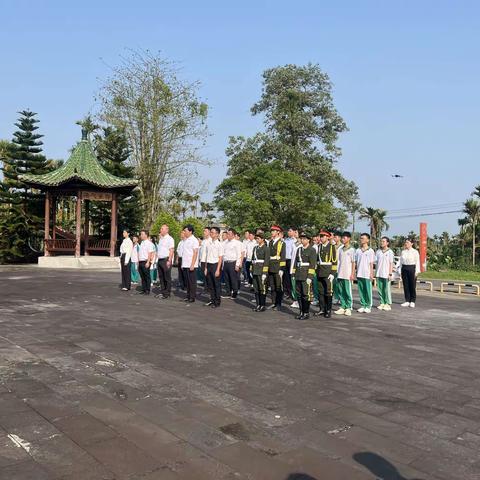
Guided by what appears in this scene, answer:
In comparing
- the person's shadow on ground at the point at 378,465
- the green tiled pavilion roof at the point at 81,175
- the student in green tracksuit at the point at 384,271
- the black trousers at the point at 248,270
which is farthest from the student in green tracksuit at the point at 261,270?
the green tiled pavilion roof at the point at 81,175

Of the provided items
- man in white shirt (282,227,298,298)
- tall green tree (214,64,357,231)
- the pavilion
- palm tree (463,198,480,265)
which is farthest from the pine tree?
palm tree (463,198,480,265)

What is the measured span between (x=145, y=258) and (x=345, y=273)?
484cm

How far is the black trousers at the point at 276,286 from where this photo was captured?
997 cm

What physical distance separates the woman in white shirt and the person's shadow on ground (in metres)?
8.76

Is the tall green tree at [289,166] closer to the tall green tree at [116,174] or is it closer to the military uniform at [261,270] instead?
the tall green tree at [116,174]

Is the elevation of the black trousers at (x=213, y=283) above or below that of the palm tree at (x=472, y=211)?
below

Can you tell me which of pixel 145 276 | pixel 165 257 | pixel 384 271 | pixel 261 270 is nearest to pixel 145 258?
pixel 145 276

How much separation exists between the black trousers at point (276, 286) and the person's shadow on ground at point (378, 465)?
668cm

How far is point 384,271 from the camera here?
35.8 feet

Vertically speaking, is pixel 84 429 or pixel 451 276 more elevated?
pixel 84 429

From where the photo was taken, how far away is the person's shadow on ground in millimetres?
2984

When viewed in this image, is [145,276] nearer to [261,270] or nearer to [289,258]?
[289,258]

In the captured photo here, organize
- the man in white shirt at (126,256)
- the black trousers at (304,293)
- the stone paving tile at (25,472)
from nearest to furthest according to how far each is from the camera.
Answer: the stone paving tile at (25,472) < the black trousers at (304,293) < the man in white shirt at (126,256)

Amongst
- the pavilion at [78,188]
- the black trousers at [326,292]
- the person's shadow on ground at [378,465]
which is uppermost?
the pavilion at [78,188]
